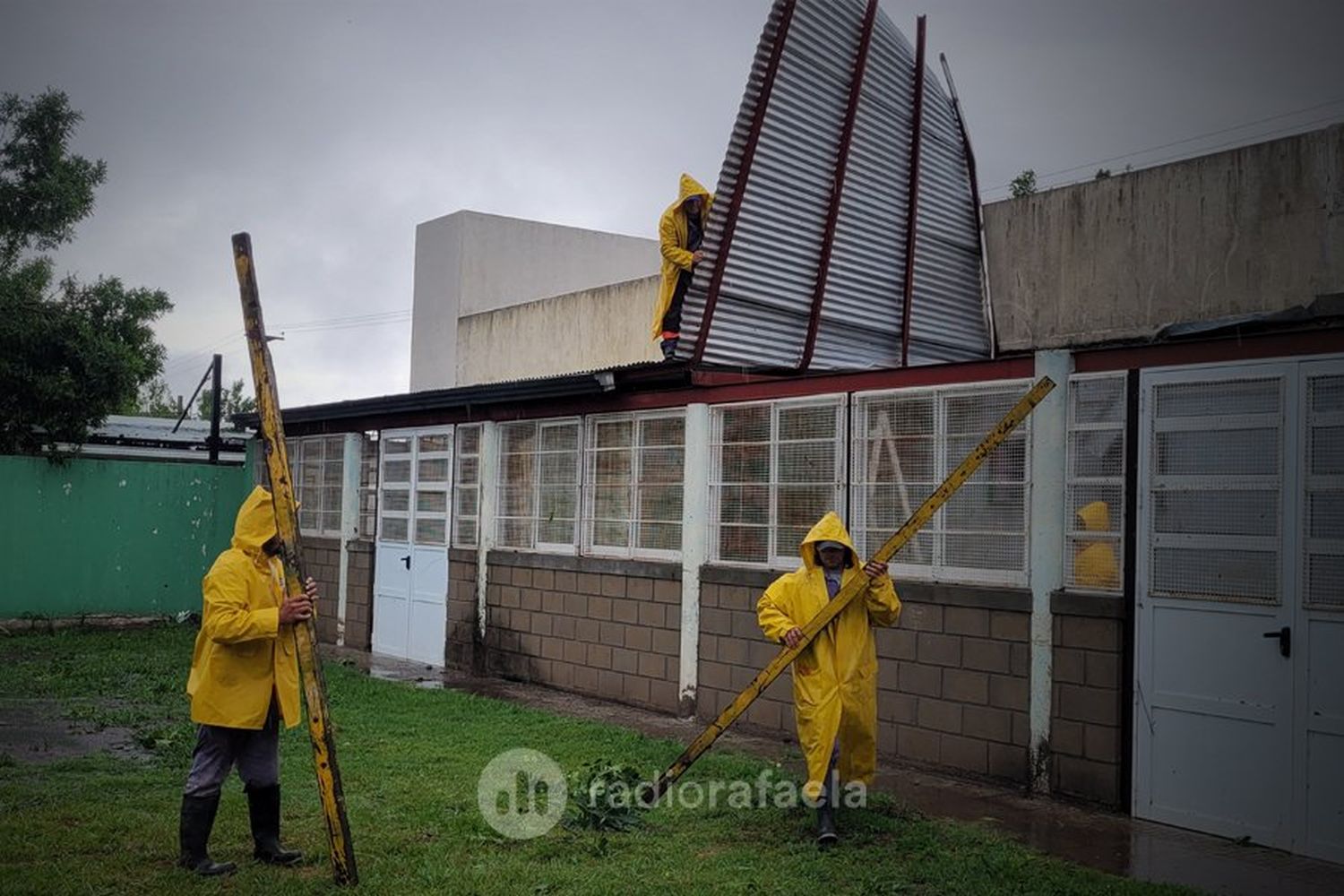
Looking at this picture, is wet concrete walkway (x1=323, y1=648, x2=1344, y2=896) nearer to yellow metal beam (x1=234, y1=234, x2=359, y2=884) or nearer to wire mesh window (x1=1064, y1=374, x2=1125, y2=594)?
wire mesh window (x1=1064, y1=374, x2=1125, y2=594)

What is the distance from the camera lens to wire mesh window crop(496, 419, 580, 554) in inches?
470

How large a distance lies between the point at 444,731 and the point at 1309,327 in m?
6.49

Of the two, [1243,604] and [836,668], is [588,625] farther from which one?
[1243,604]

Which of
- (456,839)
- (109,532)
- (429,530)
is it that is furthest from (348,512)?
(456,839)

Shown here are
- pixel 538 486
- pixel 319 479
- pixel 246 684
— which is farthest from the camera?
pixel 319 479

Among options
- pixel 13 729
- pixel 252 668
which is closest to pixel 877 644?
pixel 252 668

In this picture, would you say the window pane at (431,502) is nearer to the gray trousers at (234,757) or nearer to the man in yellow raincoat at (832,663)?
the man in yellow raincoat at (832,663)

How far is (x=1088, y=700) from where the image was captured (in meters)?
7.29

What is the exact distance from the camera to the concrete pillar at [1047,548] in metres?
7.52

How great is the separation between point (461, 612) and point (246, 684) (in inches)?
300

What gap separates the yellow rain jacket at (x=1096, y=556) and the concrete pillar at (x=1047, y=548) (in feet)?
0.38

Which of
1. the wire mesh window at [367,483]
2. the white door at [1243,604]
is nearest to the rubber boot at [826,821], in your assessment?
the white door at [1243,604]

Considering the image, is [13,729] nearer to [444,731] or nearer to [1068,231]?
[444,731]

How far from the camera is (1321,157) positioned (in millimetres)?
9883
